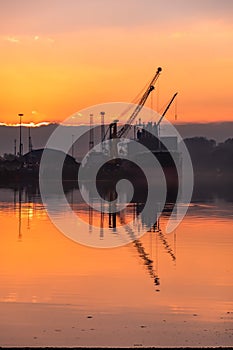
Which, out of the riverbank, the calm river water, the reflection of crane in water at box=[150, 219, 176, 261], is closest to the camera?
the riverbank

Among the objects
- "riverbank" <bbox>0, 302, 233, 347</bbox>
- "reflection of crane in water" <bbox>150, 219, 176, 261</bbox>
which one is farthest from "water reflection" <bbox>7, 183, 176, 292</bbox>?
"riverbank" <bbox>0, 302, 233, 347</bbox>

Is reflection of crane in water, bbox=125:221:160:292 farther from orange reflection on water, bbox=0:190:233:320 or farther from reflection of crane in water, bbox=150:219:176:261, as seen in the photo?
reflection of crane in water, bbox=150:219:176:261

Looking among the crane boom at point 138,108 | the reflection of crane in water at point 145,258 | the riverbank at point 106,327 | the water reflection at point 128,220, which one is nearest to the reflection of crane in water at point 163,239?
the water reflection at point 128,220

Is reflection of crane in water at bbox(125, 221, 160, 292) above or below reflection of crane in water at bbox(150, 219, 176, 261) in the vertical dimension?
below

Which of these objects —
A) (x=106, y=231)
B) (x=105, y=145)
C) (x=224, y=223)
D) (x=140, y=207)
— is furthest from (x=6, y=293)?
(x=105, y=145)

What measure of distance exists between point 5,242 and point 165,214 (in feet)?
54.1

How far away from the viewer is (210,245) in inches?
931

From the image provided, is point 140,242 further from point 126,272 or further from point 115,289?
point 115,289

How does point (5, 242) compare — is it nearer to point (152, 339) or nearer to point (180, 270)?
point (180, 270)

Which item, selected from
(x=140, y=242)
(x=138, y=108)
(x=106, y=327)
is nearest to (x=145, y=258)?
(x=140, y=242)

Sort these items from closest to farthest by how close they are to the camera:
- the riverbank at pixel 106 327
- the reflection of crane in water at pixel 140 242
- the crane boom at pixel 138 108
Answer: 1. the riverbank at pixel 106 327
2. the reflection of crane in water at pixel 140 242
3. the crane boom at pixel 138 108

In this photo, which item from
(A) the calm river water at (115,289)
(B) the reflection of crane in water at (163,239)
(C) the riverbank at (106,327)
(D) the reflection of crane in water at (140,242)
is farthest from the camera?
(B) the reflection of crane in water at (163,239)

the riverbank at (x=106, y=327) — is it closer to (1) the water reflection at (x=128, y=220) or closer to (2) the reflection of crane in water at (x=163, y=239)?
(1) the water reflection at (x=128, y=220)

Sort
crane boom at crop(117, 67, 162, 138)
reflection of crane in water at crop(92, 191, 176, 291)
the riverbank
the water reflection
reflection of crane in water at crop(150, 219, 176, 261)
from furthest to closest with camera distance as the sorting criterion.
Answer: crane boom at crop(117, 67, 162, 138), reflection of crane in water at crop(150, 219, 176, 261), the water reflection, reflection of crane in water at crop(92, 191, 176, 291), the riverbank
